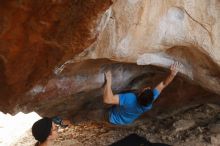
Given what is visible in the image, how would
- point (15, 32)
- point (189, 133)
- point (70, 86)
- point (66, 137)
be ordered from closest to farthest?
point (15, 32), point (70, 86), point (189, 133), point (66, 137)

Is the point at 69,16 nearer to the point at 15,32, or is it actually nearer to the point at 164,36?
the point at 15,32

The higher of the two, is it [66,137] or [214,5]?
[214,5]

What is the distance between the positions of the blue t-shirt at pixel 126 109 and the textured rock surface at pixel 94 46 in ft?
1.21

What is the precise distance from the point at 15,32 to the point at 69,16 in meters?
0.58

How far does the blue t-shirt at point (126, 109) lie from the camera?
170 inches

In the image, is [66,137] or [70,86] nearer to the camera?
[70,86]

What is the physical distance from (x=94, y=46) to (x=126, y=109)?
103 cm

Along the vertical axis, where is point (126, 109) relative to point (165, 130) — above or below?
above

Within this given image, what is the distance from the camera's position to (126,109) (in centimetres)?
440

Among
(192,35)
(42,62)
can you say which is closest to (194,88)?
(192,35)

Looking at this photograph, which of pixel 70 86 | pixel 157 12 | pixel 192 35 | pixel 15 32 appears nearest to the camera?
pixel 15 32

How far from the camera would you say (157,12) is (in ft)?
12.3

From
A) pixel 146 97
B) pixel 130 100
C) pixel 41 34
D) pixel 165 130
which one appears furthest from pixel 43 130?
pixel 165 130

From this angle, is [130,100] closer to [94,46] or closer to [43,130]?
[94,46]
